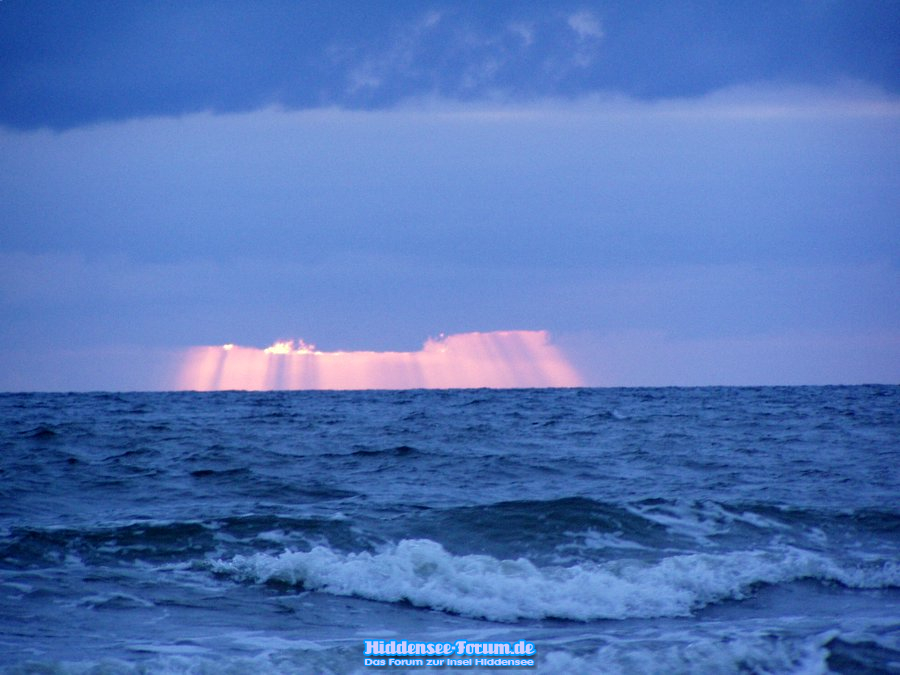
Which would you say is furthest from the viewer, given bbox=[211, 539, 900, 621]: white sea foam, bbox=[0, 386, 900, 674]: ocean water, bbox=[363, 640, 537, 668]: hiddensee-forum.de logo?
bbox=[211, 539, 900, 621]: white sea foam

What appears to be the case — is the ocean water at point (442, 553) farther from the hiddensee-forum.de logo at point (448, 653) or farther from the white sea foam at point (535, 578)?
the hiddensee-forum.de logo at point (448, 653)

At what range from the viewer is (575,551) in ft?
41.1

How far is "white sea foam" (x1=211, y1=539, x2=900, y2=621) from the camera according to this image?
10.1 meters

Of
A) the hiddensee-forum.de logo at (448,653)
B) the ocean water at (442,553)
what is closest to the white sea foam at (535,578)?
the ocean water at (442,553)

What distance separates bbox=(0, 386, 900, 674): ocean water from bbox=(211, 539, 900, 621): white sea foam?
0.03m

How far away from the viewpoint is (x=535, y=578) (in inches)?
430

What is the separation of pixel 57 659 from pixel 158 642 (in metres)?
0.90

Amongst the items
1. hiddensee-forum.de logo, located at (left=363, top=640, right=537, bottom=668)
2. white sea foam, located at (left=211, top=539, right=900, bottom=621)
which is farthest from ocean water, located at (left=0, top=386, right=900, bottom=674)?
hiddensee-forum.de logo, located at (left=363, top=640, right=537, bottom=668)

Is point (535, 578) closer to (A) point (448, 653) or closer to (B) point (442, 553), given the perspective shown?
(B) point (442, 553)

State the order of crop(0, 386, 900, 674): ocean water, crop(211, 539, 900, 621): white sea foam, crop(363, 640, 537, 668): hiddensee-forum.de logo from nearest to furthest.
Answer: crop(363, 640, 537, 668): hiddensee-forum.de logo → crop(0, 386, 900, 674): ocean water → crop(211, 539, 900, 621): white sea foam

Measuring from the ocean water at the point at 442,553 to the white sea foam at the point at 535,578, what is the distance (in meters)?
0.03

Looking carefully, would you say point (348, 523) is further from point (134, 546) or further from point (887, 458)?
point (887, 458)

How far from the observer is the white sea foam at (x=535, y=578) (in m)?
10.1

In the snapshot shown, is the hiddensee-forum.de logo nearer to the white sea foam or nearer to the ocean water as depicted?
the ocean water
